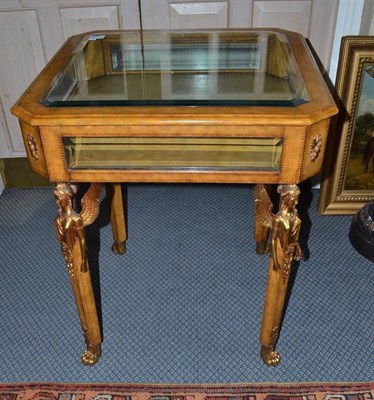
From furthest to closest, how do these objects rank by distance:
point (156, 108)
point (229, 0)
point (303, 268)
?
1. point (229, 0)
2. point (303, 268)
3. point (156, 108)

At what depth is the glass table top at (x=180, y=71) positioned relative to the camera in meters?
1.09

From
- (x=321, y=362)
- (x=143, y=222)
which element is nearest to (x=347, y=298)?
(x=321, y=362)

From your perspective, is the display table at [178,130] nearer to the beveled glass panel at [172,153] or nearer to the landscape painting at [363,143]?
the beveled glass panel at [172,153]

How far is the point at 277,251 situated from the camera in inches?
46.2

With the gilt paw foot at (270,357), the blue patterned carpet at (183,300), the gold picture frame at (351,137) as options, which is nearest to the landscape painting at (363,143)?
the gold picture frame at (351,137)

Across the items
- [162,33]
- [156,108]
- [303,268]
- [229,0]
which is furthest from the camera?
[229,0]

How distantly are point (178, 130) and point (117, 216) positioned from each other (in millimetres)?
787

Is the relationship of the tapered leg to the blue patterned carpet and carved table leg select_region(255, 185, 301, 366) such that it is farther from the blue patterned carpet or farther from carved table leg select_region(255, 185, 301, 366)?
carved table leg select_region(255, 185, 301, 366)

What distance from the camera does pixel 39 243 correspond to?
192 centimetres

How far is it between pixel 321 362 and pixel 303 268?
1.36 feet

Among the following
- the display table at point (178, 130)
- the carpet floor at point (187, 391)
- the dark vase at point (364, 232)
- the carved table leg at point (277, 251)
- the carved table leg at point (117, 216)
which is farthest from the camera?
the dark vase at point (364, 232)

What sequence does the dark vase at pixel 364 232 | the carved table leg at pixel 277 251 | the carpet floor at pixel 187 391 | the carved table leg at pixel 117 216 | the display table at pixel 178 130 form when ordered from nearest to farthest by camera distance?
the display table at pixel 178 130
the carved table leg at pixel 277 251
the carpet floor at pixel 187 391
the carved table leg at pixel 117 216
the dark vase at pixel 364 232

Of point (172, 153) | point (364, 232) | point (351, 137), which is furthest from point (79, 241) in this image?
point (351, 137)

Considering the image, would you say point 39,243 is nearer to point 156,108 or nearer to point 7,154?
point 7,154
